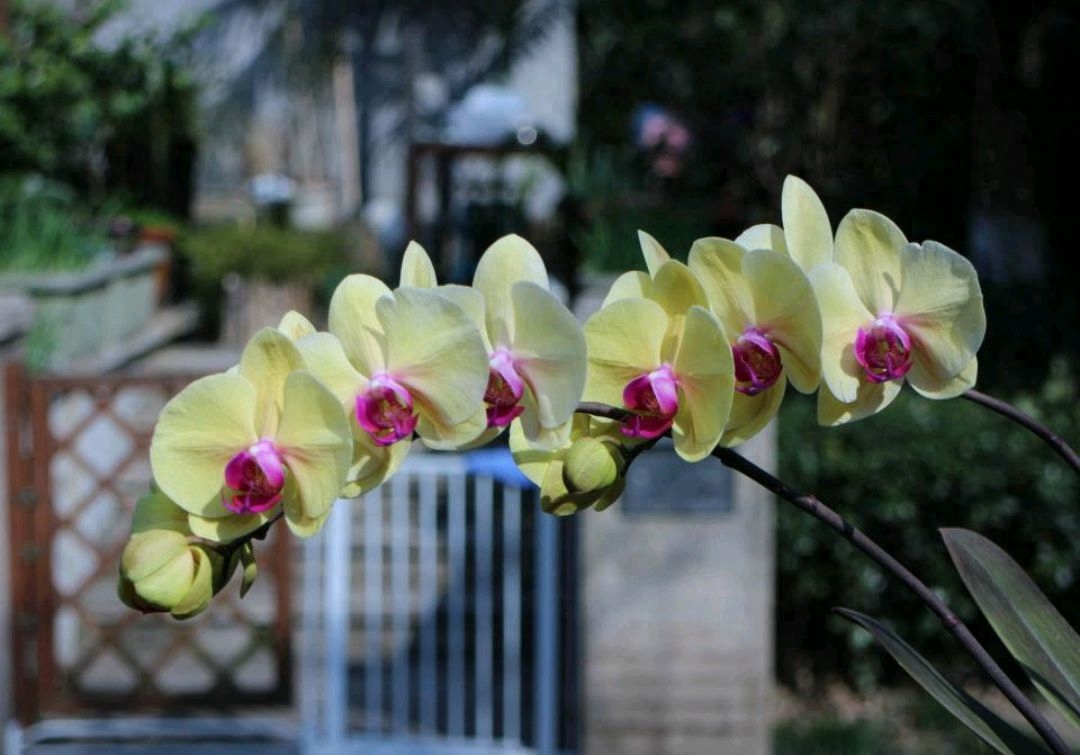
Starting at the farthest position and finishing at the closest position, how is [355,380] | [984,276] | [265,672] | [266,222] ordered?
[266,222] → [984,276] → [265,672] → [355,380]

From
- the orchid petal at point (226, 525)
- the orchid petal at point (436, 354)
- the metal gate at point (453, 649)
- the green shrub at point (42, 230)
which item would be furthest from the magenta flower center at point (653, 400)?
the green shrub at point (42, 230)

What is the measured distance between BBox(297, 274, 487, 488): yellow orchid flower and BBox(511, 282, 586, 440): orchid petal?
0.13 ft

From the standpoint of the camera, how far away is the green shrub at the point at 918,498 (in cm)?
513

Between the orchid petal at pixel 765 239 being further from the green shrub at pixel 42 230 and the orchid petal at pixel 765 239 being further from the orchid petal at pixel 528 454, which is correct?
the green shrub at pixel 42 230

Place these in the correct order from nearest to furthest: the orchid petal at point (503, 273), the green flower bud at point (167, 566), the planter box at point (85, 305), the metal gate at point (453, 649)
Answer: the green flower bud at point (167, 566) < the orchid petal at point (503, 273) < the metal gate at point (453, 649) < the planter box at point (85, 305)

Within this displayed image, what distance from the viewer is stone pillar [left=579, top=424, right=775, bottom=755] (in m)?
4.21

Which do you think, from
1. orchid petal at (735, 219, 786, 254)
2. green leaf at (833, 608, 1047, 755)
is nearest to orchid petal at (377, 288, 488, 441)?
orchid petal at (735, 219, 786, 254)

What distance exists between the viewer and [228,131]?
430 inches

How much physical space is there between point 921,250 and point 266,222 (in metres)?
9.47

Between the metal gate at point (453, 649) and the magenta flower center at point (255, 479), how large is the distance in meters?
3.86

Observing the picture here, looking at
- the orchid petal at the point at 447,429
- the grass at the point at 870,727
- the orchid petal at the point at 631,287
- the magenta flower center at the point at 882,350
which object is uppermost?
the orchid petal at the point at 631,287

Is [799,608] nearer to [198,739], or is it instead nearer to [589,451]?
[198,739]

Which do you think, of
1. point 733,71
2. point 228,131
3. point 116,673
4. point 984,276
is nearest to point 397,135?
point 228,131

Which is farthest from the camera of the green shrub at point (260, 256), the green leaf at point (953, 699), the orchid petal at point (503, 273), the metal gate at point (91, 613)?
the green shrub at point (260, 256)
